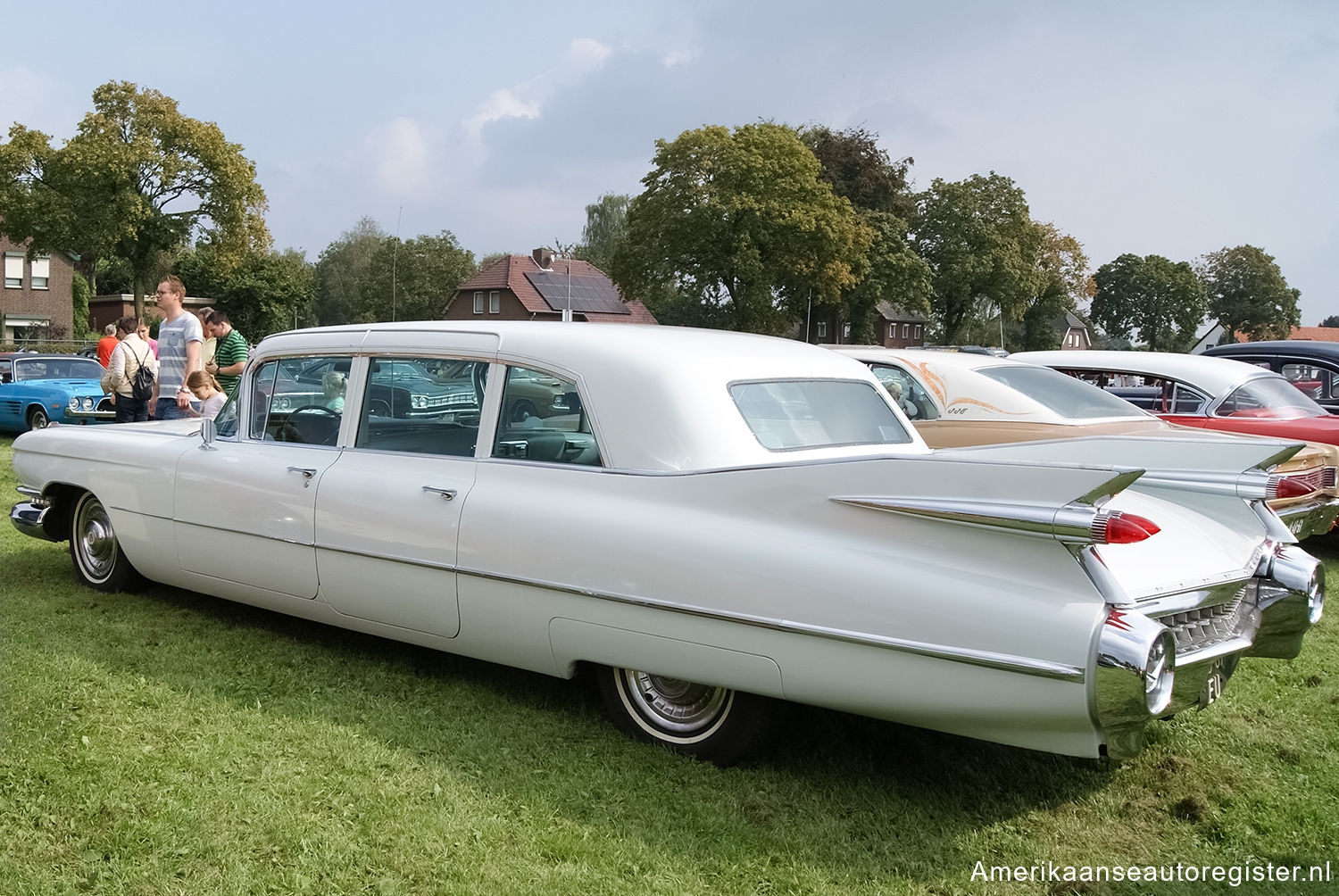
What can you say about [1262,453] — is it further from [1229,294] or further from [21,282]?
[1229,294]

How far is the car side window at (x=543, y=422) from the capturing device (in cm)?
378

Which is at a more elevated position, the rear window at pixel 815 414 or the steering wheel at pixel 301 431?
the rear window at pixel 815 414

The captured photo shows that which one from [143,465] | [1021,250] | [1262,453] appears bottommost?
[143,465]

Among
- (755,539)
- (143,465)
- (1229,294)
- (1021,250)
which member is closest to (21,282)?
(1021,250)

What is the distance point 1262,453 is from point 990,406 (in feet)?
12.7

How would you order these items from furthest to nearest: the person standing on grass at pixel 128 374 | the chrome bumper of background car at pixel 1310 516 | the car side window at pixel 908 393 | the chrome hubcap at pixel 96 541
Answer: the person standing on grass at pixel 128 374 → the car side window at pixel 908 393 → the chrome hubcap at pixel 96 541 → the chrome bumper of background car at pixel 1310 516

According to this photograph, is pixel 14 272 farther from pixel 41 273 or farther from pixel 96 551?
pixel 96 551

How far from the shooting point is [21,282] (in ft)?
168

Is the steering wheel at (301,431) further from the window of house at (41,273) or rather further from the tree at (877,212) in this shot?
the window of house at (41,273)

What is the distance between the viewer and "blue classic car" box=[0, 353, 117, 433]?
14.1 metres

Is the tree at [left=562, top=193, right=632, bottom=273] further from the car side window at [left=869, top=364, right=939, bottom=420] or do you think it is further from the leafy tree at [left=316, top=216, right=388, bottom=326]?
the car side window at [left=869, top=364, right=939, bottom=420]

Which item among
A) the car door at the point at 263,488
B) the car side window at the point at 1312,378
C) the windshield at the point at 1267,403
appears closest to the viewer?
the car door at the point at 263,488

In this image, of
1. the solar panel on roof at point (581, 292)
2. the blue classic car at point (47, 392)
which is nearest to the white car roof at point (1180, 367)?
the blue classic car at point (47, 392)

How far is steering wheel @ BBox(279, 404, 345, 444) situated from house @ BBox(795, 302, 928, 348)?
46.5 meters
